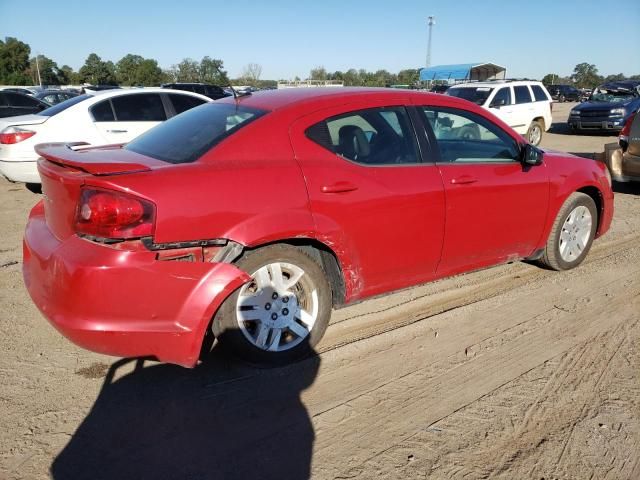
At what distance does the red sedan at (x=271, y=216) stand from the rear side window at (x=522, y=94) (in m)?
11.2

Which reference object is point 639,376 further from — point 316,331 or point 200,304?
point 200,304

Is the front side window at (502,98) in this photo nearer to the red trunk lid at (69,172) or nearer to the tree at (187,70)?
the red trunk lid at (69,172)

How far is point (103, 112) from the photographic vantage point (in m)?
7.82

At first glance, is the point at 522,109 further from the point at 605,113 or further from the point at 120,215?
the point at 120,215

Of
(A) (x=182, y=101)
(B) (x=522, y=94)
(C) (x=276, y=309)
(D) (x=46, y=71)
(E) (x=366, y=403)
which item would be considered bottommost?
(E) (x=366, y=403)

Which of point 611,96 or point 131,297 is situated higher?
point 611,96

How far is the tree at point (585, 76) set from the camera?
86.9 metres

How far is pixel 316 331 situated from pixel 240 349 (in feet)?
1.68

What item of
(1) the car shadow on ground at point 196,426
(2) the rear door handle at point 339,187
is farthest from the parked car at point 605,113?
(1) the car shadow on ground at point 196,426

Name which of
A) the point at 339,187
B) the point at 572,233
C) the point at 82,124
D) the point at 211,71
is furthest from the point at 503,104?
the point at 211,71

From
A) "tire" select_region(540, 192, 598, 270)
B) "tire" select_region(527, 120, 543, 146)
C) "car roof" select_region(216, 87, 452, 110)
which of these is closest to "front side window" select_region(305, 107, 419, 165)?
"car roof" select_region(216, 87, 452, 110)

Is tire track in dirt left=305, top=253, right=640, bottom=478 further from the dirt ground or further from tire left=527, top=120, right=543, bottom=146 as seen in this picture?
tire left=527, top=120, right=543, bottom=146

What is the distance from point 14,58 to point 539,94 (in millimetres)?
80034

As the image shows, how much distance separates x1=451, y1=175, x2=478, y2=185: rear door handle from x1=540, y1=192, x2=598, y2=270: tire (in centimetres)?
124
